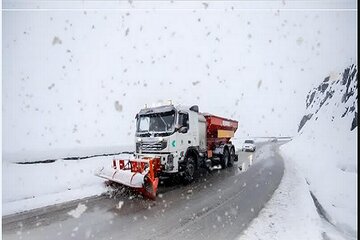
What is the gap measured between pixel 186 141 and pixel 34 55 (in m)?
102

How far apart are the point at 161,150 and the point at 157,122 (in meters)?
1.20

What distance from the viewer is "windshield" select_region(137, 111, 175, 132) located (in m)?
10.0

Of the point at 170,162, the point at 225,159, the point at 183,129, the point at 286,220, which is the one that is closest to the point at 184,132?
the point at 183,129

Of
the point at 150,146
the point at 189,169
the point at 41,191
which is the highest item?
the point at 150,146

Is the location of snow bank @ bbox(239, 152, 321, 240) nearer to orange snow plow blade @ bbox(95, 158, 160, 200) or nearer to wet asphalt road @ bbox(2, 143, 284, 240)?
wet asphalt road @ bbox(2, 143, 284, 240)

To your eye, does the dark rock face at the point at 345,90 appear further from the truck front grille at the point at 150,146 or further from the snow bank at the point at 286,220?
the truck front grille at the point at 150,146

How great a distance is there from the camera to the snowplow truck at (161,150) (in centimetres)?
844

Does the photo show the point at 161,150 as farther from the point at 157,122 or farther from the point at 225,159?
the point at 225,159

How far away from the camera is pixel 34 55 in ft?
313

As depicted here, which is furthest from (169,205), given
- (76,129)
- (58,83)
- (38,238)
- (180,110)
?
(58,83)

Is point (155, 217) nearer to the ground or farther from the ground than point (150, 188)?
nearer to the ground

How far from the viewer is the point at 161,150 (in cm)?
966

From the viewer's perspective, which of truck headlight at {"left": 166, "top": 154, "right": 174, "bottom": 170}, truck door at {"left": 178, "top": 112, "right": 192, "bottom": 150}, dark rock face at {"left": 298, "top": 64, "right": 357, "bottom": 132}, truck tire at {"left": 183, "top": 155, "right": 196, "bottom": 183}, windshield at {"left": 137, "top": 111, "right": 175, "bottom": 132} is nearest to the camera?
truck headlight at {"left": 166, "top": 154, "right": 174, "bottom": 170}

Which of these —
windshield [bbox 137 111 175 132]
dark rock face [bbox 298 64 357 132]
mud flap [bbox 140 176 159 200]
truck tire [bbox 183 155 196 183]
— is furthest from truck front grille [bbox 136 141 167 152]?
dark rock face [bbox 298 64 357 132]
